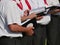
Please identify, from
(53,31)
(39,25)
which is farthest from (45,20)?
(53,31)

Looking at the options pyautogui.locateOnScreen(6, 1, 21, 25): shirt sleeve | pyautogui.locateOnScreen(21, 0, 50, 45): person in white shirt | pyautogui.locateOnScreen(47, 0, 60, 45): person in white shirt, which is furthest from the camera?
pyautogui.locateOnScreen(47, 0, 60, 45): person in white shirt

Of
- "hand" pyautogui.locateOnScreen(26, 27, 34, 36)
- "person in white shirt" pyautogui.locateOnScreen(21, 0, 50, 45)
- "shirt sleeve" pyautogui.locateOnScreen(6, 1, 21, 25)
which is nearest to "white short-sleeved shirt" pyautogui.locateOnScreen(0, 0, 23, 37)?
"shirt sleeve" pyautogui.locateOnScreen(6, 1, 21, 25)

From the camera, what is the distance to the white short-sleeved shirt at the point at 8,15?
210 centimetres

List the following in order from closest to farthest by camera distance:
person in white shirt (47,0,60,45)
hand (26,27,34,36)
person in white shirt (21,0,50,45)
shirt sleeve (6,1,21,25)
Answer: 1. shirt sleeve (6,1,21,25)
2. hand (26,27,34,36)
3. person in white shirt (21,0,50,45)
4. person in white shirt (47,0,60,45)

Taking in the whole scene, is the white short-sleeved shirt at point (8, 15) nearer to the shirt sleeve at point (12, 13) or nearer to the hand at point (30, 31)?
the shirt sleeve at point (12, 13)

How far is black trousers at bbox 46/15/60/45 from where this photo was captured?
248cm

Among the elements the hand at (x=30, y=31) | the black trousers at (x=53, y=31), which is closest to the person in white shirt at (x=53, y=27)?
the black trousers at (x=53, y=31)

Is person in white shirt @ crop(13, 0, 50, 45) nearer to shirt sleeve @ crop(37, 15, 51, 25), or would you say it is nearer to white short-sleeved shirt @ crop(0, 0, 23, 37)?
shirt sleeve @ crop(37, 15, 51, 25)

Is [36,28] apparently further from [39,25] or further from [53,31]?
[53,31]

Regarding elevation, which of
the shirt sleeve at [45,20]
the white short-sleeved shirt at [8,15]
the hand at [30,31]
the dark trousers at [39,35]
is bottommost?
the dark trousers at [39,35]

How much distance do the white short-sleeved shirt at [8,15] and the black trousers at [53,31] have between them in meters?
0.46

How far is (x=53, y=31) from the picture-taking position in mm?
2539

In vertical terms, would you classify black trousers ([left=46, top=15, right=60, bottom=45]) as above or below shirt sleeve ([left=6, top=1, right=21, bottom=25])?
below

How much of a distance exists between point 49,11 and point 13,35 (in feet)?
1.70
